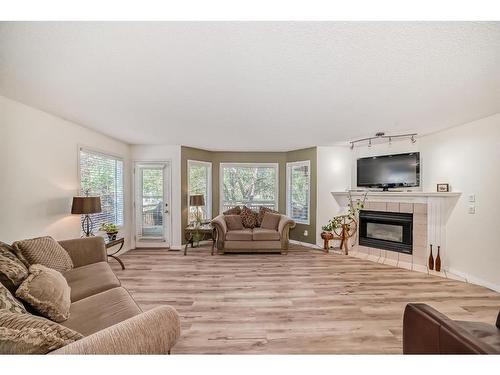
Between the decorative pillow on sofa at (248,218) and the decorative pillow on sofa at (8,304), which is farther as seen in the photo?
the decorative pillow on sofa at (248,218)

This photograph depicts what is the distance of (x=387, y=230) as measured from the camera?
4.72 metres

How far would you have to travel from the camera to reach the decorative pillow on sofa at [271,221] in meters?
5.30

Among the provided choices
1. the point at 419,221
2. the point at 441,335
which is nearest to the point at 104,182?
the point at 441,335

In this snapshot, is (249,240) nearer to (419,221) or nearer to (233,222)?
(233,222)

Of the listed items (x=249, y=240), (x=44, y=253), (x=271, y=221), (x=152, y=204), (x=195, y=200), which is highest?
(x=195, y=200)

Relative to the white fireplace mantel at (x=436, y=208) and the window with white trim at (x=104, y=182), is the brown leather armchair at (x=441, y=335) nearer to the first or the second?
the white fireplace mantel at (x=436, y=208)

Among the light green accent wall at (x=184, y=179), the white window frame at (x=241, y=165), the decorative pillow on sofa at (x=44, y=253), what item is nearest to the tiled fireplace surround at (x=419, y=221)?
the white window frame at (x=241, y=165)

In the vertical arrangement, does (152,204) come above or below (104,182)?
below

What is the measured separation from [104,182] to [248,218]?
3057mm

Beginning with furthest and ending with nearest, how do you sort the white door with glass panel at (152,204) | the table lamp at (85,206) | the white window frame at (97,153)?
the white door with glass panel at (152,204) → the white window frame at (97,153) → the table lamp at (85,206)

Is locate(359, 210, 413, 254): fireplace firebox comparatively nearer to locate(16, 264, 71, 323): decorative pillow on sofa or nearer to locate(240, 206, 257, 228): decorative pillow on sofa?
locate(240, 206, 257, 228): decorative pillow on sofa

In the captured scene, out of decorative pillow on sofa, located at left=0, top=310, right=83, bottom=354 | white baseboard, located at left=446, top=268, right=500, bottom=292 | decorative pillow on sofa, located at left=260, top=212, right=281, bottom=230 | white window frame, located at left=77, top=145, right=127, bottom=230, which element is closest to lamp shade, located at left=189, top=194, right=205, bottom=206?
white window frame, located at left=77, top=145, right=127, bottom=230

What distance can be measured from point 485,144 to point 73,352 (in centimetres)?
489

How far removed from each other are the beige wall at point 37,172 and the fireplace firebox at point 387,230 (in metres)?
5.41
